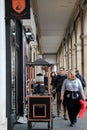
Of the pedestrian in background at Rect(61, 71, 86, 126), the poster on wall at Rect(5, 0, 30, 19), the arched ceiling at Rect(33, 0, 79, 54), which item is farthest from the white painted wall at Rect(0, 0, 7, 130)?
the arched ceiling at Rect(33, 0, 79, 54)

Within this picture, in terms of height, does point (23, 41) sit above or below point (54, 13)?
below

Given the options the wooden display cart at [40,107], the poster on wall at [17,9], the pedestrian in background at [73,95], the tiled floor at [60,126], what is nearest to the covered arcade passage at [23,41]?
the poster on wall at [17,9]

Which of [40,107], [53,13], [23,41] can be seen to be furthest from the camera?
[53,13]

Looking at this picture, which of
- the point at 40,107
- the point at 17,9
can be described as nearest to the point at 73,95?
the point at 40,107

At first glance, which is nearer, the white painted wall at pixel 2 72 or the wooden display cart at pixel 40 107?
the white painted wall at pixel 2 72

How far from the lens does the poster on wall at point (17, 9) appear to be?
8219mm

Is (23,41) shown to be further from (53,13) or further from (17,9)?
(53,13)

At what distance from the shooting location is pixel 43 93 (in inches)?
388

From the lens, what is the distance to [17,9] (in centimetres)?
826

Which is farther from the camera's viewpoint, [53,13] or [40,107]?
[53,13]

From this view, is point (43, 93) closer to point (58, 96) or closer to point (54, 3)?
point (58, 96)

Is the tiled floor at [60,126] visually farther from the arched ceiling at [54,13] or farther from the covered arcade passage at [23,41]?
the arched ceiling at [54,13]

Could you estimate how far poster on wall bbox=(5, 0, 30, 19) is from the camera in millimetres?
8219

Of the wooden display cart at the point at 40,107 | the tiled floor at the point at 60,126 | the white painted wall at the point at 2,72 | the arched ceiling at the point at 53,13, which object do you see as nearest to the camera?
the white painted wall at the point at 2,72
